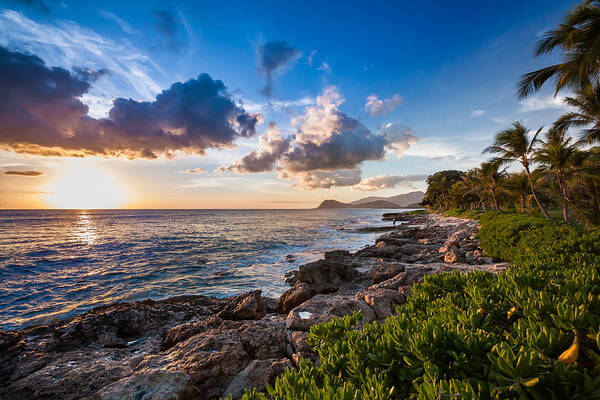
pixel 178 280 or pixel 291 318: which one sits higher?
pixel 291 318

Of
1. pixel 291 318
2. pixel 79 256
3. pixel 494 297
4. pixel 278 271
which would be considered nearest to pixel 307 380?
pixel 494 297

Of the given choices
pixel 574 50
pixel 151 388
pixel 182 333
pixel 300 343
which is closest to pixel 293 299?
pixel 182 333

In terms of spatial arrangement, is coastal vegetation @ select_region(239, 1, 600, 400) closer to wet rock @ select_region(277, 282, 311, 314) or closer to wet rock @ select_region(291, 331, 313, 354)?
wet rock @ select_region(291, 331, 313, 354)

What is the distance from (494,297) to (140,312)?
31.0 ft

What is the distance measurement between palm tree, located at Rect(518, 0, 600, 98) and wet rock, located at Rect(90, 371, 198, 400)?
1681 cm

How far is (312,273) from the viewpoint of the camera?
11477 millimetres

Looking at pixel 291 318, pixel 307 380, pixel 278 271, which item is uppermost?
pixel 307 380

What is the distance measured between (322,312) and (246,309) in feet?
9.20

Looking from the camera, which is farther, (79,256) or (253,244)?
(253,244)

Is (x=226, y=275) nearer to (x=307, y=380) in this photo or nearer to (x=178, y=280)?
(x=178, y=280)

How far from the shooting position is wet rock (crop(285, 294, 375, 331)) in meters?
5.46

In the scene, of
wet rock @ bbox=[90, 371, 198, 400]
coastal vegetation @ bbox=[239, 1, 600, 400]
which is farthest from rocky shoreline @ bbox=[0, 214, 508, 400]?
coastal vegetation @ bbox=[239, 1, 600, 400]

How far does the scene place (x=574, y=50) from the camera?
11.7m

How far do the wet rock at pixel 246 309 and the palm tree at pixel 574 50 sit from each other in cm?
1608
